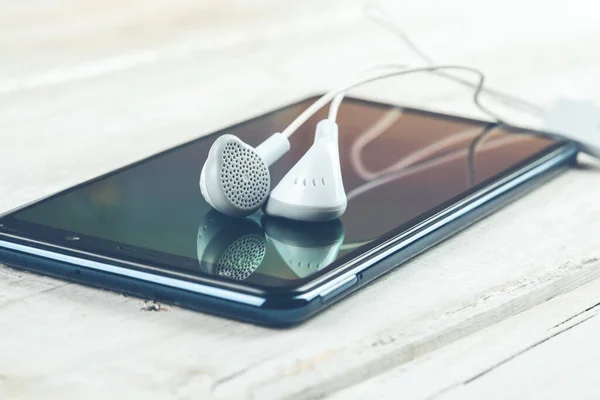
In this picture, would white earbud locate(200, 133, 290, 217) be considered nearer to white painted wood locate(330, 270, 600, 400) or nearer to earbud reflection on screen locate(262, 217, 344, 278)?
earbud reflection on screen locate(262, 217, 344, 278)

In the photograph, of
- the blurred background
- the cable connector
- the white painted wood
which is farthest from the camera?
the blurred background

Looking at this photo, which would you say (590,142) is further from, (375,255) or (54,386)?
(54,386)

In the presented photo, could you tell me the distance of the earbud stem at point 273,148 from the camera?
2.09 ft

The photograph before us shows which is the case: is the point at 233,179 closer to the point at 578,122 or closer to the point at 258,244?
the point at 258,244

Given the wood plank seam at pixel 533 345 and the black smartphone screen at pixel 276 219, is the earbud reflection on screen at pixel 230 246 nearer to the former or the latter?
the black smartphone screen at pixel 276 219

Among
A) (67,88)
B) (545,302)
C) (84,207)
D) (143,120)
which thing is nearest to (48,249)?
(84,207)

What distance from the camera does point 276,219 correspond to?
0.59 m

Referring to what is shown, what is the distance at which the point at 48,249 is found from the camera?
546mm

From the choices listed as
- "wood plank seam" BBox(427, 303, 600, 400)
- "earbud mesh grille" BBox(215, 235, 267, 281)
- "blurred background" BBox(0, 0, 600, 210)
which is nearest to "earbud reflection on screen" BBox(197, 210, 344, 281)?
"earbud mesh grille" BBox(215, 235, 267, 281)

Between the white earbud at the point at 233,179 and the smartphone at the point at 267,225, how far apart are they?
0.04 feet

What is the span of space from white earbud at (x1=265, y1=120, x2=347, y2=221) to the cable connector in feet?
0.93

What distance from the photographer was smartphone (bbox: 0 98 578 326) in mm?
503

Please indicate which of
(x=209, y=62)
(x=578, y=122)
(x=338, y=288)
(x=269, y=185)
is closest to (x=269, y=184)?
(x=269, y=185)

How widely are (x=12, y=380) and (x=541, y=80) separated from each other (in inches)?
34.3
